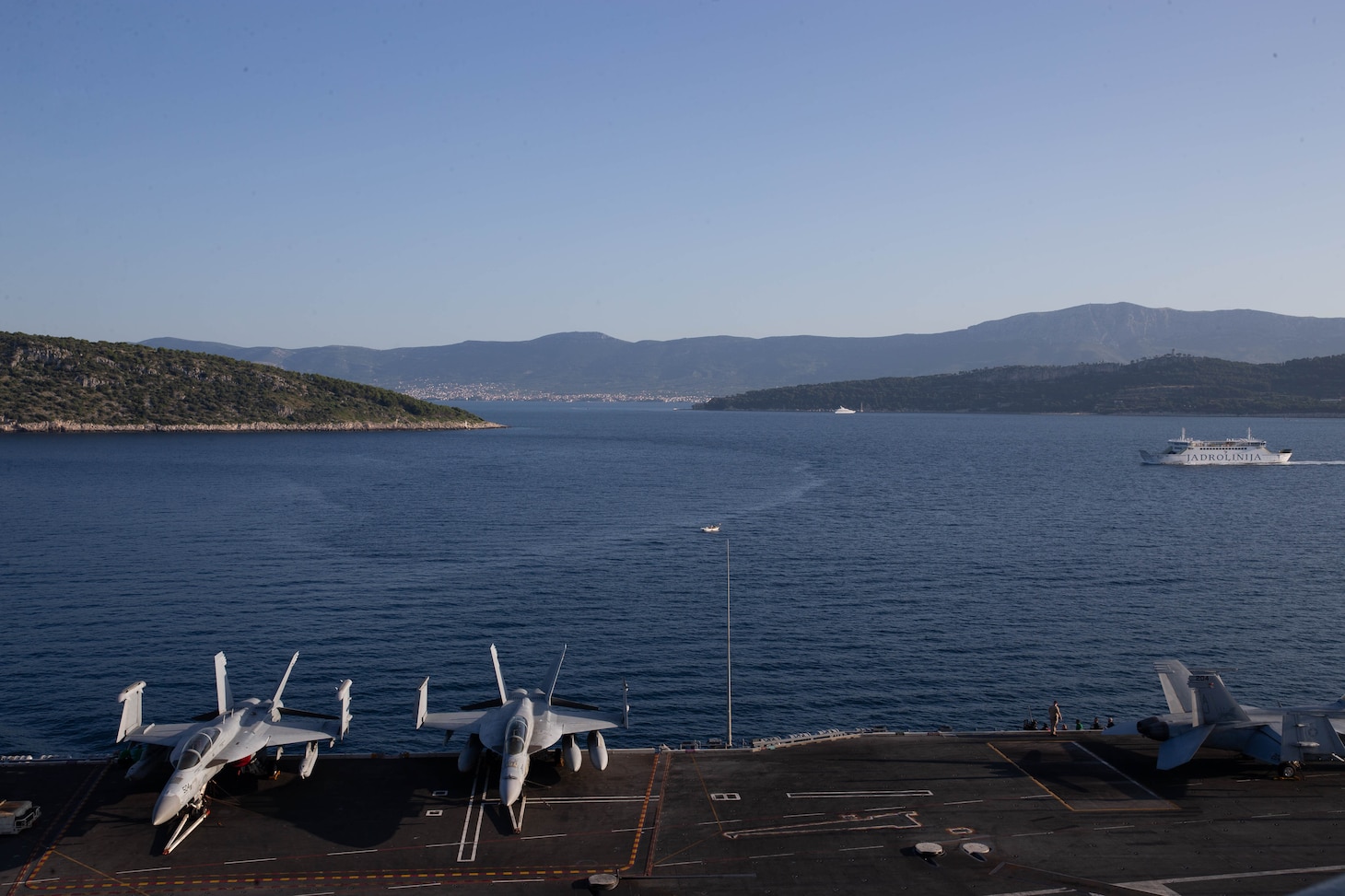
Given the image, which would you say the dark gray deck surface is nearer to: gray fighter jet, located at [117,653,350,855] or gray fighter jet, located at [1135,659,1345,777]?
gray fighter jet, located at [117,653,350,855]

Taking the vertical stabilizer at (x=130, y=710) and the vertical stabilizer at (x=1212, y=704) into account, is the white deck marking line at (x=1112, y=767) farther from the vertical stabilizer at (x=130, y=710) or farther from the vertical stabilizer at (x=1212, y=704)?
the vertical stabilizer at (x=130, y=710)

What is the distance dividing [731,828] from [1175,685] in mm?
24819

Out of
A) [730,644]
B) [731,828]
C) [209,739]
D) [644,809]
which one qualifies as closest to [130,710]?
[209,739]

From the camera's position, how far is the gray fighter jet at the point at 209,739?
35.2m

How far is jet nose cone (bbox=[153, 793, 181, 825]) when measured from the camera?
33969mm

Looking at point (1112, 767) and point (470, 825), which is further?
point (1112, 767)

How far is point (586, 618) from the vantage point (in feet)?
254

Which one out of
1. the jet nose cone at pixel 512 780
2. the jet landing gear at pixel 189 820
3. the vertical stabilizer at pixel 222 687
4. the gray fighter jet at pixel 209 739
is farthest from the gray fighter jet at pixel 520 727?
the vertical stabilizer at pixel 222 687

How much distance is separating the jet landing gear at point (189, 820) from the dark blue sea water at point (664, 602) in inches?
627

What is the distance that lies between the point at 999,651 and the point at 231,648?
59.4 metres

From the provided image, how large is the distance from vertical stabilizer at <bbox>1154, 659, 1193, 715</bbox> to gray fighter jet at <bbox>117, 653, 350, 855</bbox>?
39876 millimetres

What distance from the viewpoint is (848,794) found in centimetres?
3931

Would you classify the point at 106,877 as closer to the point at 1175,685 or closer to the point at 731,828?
the point at 731,828

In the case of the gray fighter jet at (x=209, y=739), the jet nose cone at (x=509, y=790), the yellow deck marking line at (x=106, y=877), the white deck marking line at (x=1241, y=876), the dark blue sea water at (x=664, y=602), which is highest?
the gray fighter jet at (x=209, y=739)
